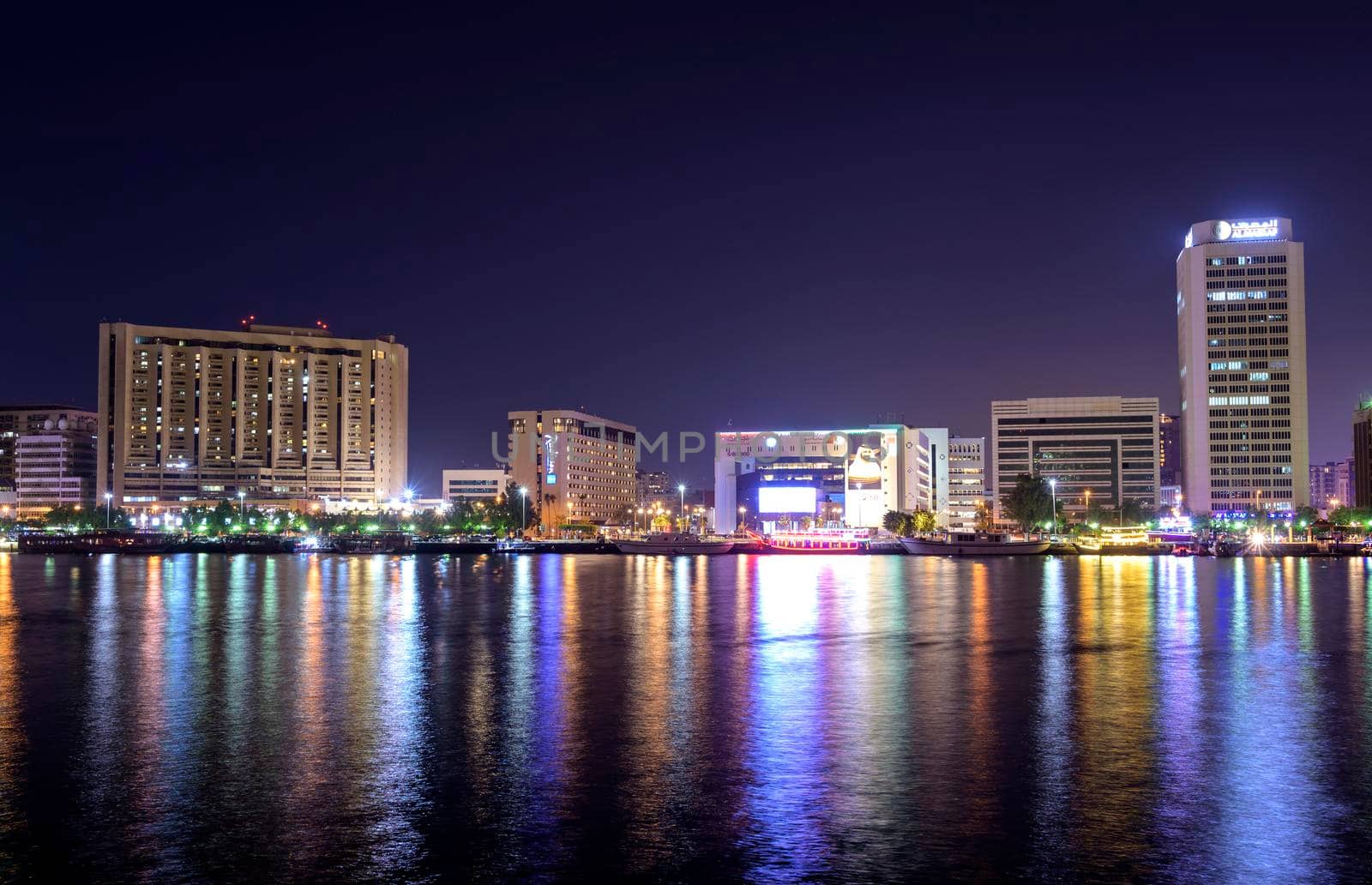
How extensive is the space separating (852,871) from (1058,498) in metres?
178

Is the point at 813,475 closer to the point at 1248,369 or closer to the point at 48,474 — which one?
the point at 1248,369

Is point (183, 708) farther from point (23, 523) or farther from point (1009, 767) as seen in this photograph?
point (23, 523)

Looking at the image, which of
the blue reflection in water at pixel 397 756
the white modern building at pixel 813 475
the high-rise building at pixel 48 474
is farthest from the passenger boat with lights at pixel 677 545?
the high-rise building at pixel 48 474

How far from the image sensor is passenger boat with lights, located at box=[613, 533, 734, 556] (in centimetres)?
12362

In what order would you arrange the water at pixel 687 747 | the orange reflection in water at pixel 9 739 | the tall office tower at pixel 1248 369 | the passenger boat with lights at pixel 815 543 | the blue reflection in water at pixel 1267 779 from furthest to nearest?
the tall office tower at pixel 1248 369 < the passenger boat with lights at pixel 815 543 < the orange reflection in water at pixel 9 739 < the water at pixel 687 747 < the blue reflection in water at pixel 1267 779

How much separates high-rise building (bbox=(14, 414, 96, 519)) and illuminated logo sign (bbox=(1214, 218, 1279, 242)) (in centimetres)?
18485

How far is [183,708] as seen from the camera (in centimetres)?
2245

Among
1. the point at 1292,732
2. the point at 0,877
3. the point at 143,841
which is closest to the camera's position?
the point at 0,877

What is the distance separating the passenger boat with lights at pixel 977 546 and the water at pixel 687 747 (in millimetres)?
73547

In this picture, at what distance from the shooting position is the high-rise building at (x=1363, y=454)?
169 m

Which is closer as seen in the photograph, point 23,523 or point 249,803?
point 249,803

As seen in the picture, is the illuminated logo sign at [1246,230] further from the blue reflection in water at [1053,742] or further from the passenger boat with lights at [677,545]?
the blue reflection in water at [1053,742]

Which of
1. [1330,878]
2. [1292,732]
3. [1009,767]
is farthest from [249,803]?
[1292,732]

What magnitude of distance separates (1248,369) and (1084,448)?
3467 cm
